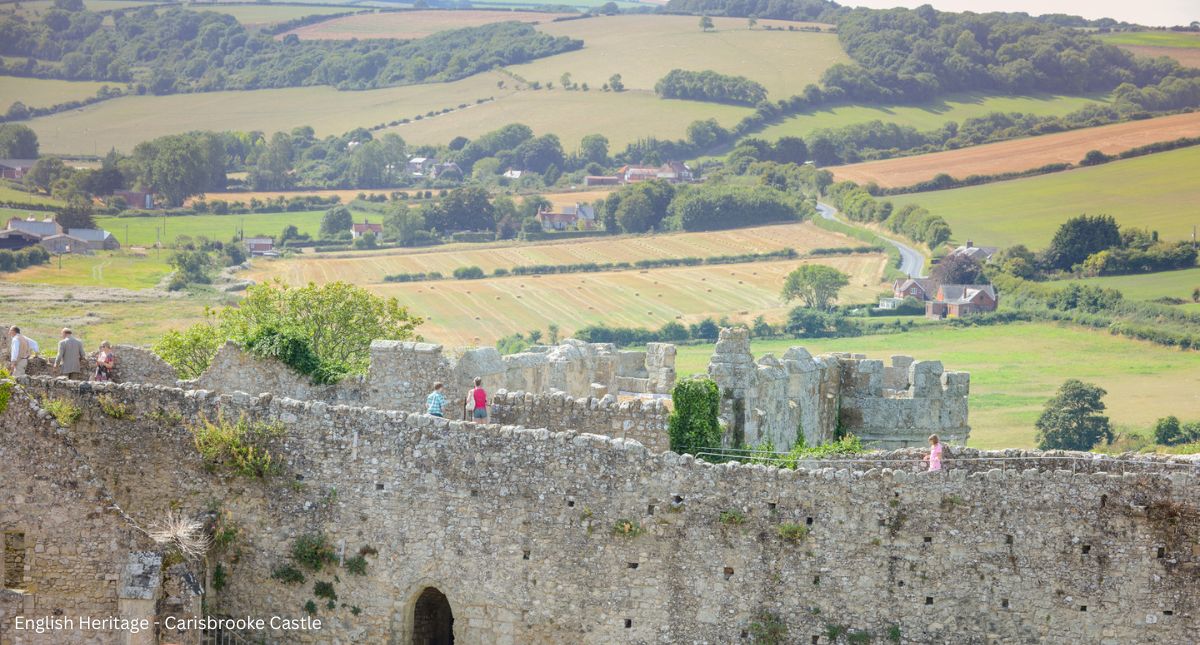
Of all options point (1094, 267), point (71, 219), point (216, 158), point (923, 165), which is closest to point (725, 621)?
point (1094, 267)

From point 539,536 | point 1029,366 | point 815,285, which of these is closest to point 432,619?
point 539,536

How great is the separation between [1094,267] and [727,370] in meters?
90.3

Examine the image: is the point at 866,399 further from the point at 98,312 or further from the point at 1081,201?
the point at 1081,201

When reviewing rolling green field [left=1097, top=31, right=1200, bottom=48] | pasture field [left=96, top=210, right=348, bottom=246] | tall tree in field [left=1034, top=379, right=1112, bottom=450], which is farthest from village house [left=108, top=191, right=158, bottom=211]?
rolling green field [left=1097, top=31, right=1200, bottom=48]

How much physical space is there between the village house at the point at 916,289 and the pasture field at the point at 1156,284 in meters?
10.0

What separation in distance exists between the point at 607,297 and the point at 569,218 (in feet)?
142

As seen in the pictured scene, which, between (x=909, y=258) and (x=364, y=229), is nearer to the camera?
(x=909, y=258)

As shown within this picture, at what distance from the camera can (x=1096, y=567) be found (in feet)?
91.0

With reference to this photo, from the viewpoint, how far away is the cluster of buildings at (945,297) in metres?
119

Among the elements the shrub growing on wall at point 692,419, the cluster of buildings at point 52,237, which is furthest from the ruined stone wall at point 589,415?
the cluster of buildings at point 52,237

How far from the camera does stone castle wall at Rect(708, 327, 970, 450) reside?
1506 inches

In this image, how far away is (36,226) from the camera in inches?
4968

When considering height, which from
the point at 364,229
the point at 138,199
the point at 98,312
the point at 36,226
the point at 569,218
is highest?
the point at 98,312

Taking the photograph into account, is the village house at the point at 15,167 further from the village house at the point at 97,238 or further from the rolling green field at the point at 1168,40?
the rolling green field at the point at 1168,40
